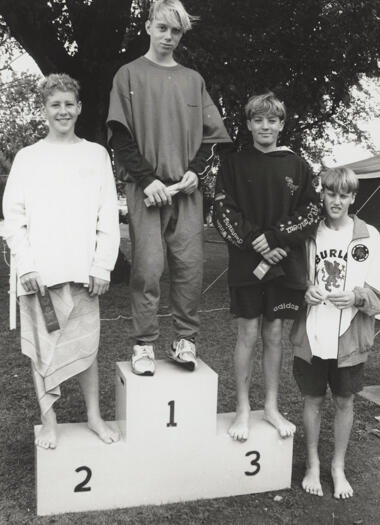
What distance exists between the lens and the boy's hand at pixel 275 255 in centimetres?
282

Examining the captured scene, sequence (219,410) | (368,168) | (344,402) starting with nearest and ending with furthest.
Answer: (344,402), (219,410), (368,168)

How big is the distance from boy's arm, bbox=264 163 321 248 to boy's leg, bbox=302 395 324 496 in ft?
2.63

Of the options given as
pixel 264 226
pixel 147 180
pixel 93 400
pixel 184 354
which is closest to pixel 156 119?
pixel 147 180

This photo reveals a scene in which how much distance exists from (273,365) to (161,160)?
3.87ft

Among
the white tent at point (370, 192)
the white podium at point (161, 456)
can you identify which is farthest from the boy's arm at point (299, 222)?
the white tent at point (370, 192)

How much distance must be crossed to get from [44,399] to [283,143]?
33.6 ft

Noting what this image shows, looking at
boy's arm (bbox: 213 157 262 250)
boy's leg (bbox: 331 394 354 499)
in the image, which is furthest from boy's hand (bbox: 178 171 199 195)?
boy's leg (bbox: 331 394 354 499)

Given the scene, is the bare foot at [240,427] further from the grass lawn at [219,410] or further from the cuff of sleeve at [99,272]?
the cuff of sleeve at [99,272]

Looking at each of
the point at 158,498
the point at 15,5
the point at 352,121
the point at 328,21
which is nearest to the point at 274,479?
the point at 158,498

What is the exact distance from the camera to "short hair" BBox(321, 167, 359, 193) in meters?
2.86

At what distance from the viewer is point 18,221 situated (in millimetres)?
2660

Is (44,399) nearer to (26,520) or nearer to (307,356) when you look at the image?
(26,520)

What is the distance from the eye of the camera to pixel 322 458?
3.38m

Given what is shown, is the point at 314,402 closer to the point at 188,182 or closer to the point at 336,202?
the point at 336,202
